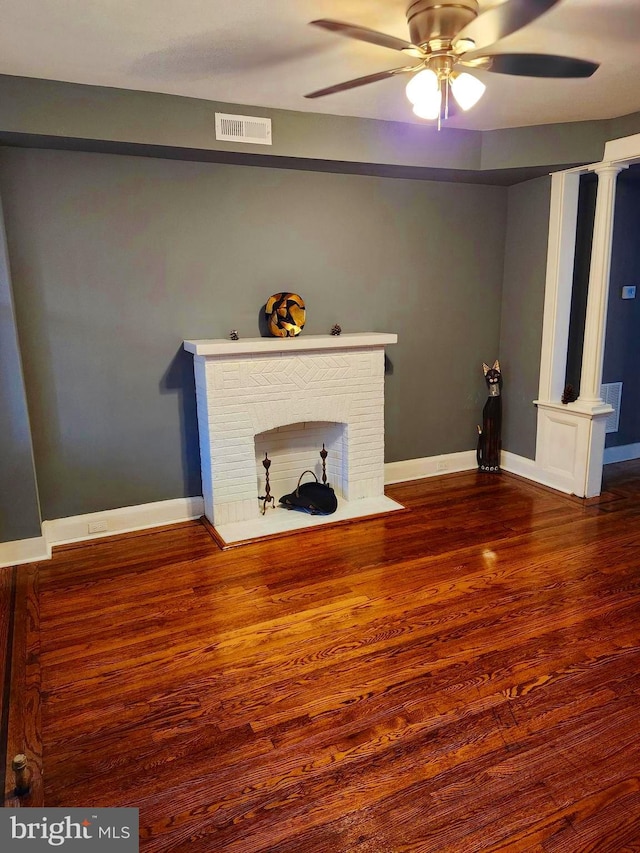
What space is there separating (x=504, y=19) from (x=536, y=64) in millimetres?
295

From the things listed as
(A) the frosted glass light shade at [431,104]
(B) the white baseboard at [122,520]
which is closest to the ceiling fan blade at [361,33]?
(A) the frosted glass light shade at [431,104]

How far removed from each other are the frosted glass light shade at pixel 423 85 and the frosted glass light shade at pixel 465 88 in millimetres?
80

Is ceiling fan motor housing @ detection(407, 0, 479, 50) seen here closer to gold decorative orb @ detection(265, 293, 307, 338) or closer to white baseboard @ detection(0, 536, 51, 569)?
gold decorative orb @ detection(265, 293, 307, 338)

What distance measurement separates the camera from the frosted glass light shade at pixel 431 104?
7.26ft

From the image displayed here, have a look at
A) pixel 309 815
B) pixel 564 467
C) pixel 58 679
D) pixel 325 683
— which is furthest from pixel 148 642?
pixel 564 467

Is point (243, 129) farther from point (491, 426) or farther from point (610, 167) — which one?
point (491, 426)

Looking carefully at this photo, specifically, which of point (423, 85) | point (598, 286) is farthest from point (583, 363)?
point (423, 85)

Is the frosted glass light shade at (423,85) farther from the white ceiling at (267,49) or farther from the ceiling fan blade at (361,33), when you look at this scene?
the white ceiling at (267,49)

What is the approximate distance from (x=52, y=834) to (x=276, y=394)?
2.54 metres

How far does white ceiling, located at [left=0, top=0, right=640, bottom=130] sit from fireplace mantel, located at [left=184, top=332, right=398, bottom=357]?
1371 mm

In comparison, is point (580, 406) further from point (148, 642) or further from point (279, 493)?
point (148, 642)

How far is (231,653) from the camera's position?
95.0 inches

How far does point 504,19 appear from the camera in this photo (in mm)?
1826

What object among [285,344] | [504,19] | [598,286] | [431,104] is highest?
[504,19]
